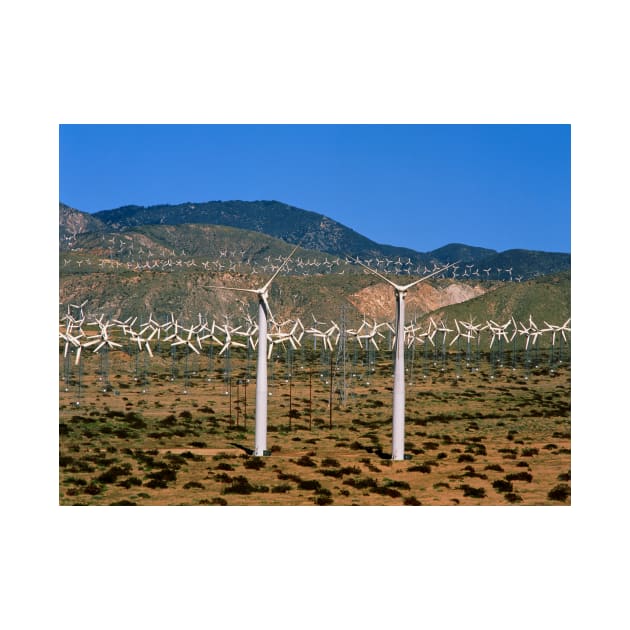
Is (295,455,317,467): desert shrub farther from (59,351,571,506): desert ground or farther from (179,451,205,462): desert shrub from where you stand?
(179,451,205,462): desert shrub

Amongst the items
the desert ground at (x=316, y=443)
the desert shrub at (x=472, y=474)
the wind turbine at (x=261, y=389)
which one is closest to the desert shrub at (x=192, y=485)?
the desert ground at (x=316, y=443)

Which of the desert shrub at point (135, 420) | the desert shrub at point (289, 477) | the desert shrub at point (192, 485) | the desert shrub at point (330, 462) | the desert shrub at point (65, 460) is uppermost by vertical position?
the desert shrub at point (65, 460)

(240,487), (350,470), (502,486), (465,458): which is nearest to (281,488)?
(240,487)

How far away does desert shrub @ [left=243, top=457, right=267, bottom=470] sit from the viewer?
158ft

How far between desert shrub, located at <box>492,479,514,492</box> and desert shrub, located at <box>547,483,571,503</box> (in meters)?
1.81

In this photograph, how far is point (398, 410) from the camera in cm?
5034

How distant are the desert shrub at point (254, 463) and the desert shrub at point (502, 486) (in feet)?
36.6

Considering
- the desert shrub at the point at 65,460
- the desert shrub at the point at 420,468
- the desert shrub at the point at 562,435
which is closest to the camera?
the desert shrub at the point at 420,468

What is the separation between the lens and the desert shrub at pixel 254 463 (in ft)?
158

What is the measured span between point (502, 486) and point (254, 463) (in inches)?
476

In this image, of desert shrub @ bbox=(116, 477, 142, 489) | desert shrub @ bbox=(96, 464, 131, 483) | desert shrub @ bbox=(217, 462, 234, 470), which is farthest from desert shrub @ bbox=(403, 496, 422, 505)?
desert shrub @ bbox=(96, 464, 131, 483)

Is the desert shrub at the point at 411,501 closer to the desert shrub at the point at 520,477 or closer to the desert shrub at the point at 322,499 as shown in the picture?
the desert shrub at the point at 322,499
